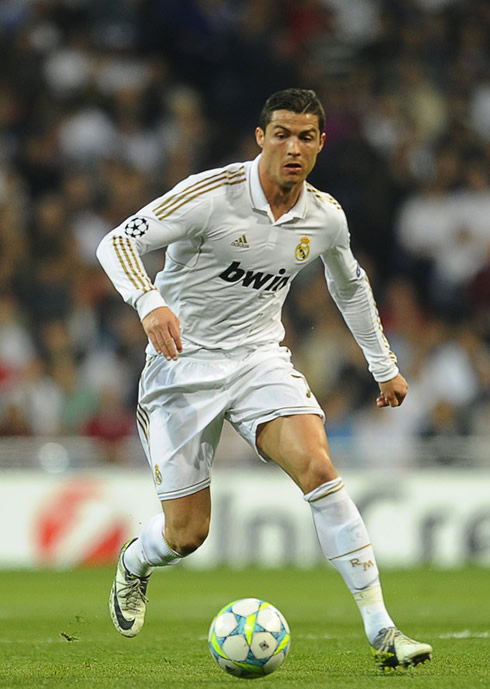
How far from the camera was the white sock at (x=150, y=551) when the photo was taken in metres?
6.40

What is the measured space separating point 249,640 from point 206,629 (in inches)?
99.0

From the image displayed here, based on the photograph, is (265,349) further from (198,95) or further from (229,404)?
(198,95)

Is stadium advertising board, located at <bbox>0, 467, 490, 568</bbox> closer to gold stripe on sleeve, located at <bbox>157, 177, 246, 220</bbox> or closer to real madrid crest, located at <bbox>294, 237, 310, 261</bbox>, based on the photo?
real madrid crest, located at <bbox>294, 237, 310, 261</bbox>

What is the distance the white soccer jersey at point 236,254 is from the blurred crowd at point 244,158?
6441 millimetres

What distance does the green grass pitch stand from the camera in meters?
5.34

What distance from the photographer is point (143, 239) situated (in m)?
5.74

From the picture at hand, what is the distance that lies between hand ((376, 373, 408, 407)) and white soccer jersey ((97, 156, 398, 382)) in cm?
3

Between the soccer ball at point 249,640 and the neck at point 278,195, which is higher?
the neck at point 278,195

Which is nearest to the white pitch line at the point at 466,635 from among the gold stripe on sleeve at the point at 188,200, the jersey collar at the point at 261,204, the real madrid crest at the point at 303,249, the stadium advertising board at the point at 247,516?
the real madrid crest at the point at 303,249

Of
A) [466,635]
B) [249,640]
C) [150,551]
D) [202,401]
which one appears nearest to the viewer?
[249,640]

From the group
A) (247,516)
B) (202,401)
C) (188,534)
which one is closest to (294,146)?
(202,401)

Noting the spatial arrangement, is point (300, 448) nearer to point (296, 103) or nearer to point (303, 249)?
point (303, 249)

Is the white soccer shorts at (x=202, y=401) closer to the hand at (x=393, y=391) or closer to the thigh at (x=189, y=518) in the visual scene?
the thigh at (x=189, y=518)

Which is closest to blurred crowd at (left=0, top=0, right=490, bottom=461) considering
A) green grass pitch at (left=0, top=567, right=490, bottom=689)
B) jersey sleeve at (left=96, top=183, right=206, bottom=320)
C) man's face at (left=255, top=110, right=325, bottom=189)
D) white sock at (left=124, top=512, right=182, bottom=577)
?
green grass pitch at (left=0, top=567, right=490, bottom=689)
